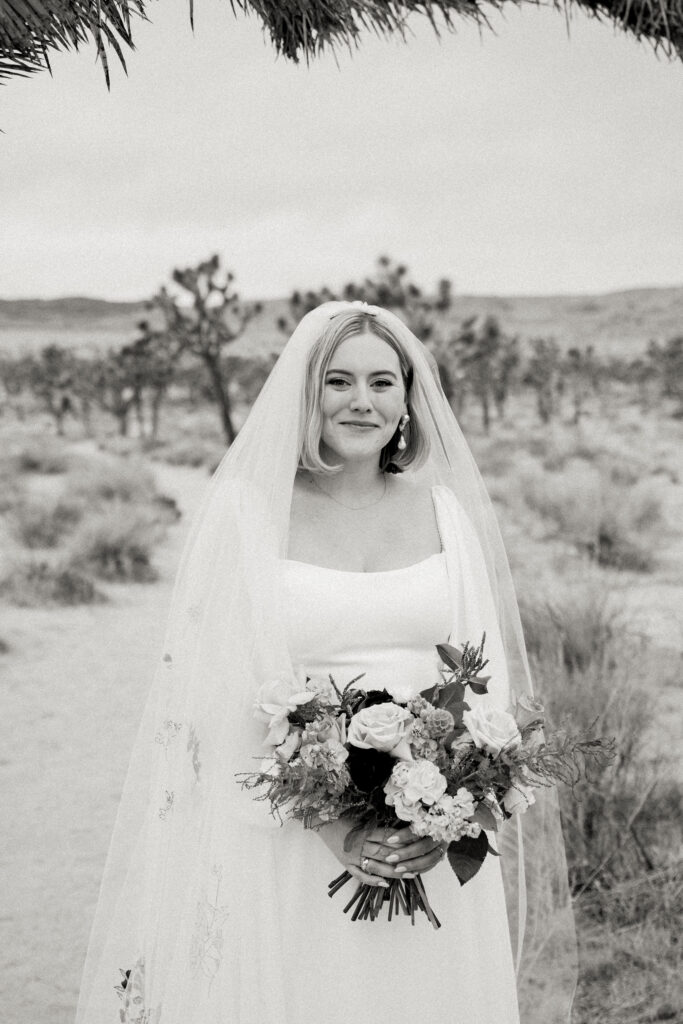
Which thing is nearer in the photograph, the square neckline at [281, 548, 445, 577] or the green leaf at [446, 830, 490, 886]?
the green leaf at [446, 830, 490, 886]

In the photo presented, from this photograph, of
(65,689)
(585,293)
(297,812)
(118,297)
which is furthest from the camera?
(585,293)

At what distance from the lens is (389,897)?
7.59 ft

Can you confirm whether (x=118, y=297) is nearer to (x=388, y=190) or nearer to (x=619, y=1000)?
(x=388, y=190)

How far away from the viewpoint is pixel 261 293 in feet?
96.2

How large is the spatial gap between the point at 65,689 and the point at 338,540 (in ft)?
22.5

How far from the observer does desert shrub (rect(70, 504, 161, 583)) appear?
39.0ft

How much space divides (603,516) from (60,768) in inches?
301

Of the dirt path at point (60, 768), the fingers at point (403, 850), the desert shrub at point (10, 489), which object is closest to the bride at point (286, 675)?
the fingers at point (403, 850)

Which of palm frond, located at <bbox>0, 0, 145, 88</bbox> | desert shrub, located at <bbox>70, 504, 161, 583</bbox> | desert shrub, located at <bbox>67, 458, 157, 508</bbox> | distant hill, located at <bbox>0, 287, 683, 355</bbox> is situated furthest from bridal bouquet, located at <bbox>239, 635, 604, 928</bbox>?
distant hill, located at <bbox>0, 287, 683, 355</bbox>

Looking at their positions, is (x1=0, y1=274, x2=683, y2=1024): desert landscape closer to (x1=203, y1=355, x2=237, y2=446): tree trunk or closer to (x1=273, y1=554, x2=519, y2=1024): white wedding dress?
(x1=203, y1=355, x2=237, y2=446): tree trunk

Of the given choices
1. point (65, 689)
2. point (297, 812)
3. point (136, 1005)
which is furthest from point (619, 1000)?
point (65, 689)

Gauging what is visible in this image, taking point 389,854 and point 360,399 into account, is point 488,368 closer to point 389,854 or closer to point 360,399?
point 360,399

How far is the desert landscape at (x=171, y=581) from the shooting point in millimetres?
4492

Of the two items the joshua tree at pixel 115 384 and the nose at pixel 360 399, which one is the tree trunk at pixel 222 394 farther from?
the nose at pixel 360 399
